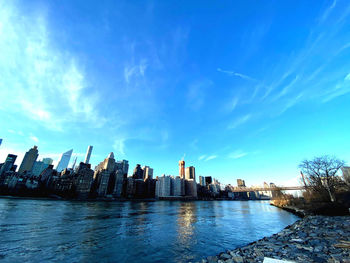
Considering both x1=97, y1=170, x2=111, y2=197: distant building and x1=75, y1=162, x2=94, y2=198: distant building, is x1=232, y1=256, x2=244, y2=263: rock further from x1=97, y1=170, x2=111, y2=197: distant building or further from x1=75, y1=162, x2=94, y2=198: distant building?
x1=97, y1=170, x2=111, y2=197: distant building

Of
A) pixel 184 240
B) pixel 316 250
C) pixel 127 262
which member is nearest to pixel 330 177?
pixel 316 250

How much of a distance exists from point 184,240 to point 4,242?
688 inches

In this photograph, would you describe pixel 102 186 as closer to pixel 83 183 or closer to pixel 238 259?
pixel 83 183

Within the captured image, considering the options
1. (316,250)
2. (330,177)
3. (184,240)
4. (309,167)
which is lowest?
(184,240)

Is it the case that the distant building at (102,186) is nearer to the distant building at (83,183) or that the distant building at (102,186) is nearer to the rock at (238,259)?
the distant building at (83,183)

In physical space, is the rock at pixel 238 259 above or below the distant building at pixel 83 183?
below

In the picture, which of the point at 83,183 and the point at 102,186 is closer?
the point at 83,183

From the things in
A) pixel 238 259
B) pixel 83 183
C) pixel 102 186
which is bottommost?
pixel 238 259

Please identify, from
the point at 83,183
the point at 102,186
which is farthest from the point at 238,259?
the point at 102,186

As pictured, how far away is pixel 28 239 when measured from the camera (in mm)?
15570

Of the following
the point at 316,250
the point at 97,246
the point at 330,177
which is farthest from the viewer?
the point at 330,177

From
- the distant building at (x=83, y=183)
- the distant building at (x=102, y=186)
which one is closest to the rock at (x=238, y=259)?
the distant building at (x=83, y=183)

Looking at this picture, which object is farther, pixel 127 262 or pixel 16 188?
pixel 16 188

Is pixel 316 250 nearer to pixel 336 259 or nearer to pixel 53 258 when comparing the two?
pixel 336 259
